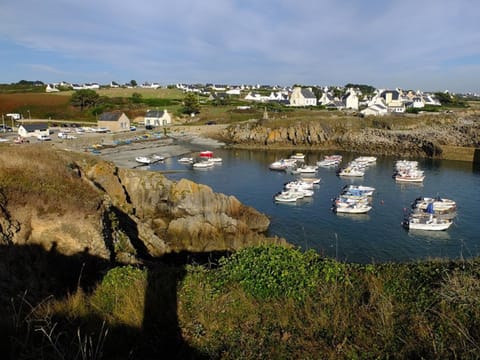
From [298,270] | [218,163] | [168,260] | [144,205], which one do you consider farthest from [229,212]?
[218,163]

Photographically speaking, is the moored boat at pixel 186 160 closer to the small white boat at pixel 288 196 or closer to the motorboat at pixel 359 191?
the small white boat at pixel 288 196

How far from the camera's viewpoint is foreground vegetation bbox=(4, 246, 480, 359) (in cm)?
589

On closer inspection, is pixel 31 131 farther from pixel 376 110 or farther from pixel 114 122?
pixel 376 110

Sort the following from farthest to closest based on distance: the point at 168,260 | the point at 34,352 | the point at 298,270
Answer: the point at 168,260 → the point at 298,270 → the point at 34,352

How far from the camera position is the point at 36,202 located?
12711 mm

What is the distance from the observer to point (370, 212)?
34594 millimetres

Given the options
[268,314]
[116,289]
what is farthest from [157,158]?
[268,314]

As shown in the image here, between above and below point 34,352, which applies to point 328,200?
below

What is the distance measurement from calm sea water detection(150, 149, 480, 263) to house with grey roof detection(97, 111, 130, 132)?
28223 mm

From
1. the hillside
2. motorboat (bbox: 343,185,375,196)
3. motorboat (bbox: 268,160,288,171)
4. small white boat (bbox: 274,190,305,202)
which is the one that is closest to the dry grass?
the hillside

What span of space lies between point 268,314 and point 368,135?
74642mm

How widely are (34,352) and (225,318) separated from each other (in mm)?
3185

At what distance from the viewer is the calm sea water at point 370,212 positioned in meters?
26.3

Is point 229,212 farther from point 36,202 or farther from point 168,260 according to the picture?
point 36,202
